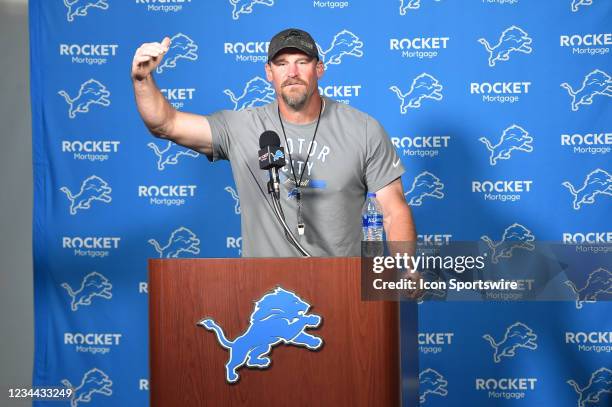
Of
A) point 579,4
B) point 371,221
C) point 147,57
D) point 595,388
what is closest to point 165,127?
point 147,57

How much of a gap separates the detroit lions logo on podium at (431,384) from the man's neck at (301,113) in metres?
1.89

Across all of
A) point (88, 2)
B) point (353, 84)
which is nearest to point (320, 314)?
point (353, 84)

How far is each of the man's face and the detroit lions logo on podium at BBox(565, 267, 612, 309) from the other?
1.41 m

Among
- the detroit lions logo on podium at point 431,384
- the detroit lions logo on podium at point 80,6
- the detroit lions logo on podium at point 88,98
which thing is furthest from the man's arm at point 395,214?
the detroit lions logo on podium at point 80,6

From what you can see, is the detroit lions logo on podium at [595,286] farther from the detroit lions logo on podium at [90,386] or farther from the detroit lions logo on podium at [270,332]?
the detroit lions logo on podium at [90,386]

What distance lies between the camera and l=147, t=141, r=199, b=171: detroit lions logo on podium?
4.29 metres

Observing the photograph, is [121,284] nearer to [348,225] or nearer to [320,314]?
[348,225]

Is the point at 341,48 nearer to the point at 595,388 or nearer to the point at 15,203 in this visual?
the point at 15,203

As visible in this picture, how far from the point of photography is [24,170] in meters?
4.47

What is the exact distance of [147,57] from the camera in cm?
259

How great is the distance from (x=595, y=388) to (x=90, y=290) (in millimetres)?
3029

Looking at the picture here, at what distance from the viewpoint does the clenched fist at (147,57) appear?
8.41 feet

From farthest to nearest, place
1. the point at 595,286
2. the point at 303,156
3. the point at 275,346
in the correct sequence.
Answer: the point at 595,286
the point at 303,156
the point at 275,346

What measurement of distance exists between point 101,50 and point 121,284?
1431 mm
